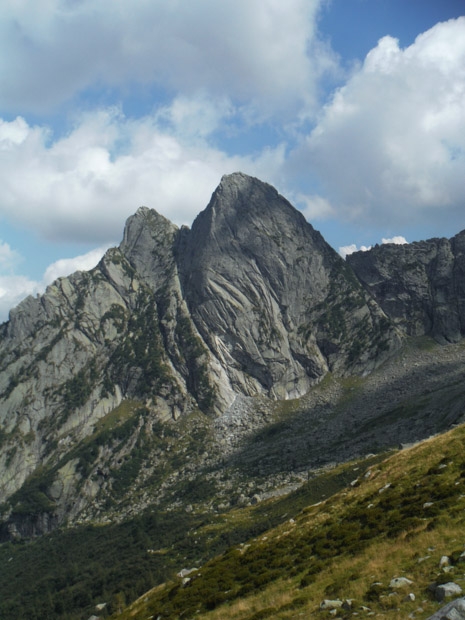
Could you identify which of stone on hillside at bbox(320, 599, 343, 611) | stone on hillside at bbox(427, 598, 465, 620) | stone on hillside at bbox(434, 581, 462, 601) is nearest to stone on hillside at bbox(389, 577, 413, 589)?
stone on hillside at bbox(434, 581, 462, 601)

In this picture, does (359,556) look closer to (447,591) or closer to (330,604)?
(330,604)

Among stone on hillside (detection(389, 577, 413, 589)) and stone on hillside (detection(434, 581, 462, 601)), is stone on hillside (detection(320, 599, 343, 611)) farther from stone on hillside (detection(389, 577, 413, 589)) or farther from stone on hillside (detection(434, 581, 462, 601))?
stone on hillside (detection(434, 581, 462, 601))

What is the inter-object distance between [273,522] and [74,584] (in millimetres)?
68491

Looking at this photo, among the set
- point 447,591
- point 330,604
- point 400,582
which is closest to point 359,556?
point 330,604

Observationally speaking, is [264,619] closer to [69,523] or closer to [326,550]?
[326,550]

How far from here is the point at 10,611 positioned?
5719 inches

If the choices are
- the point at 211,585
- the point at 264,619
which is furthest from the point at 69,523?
the point at 264,619

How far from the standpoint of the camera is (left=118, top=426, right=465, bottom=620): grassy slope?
2464 cm

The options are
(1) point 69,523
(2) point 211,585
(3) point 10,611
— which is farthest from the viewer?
(1) point 69,523

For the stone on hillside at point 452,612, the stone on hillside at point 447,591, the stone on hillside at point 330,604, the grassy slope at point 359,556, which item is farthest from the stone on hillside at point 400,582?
the stone on hillside at point 452,612

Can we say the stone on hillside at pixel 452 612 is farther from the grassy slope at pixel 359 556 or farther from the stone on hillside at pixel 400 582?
the stone on hillside at pixel 400 582

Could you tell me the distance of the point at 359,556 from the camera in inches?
1210

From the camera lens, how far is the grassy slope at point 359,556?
2464 centimetres

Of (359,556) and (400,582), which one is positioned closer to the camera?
(400,582)
